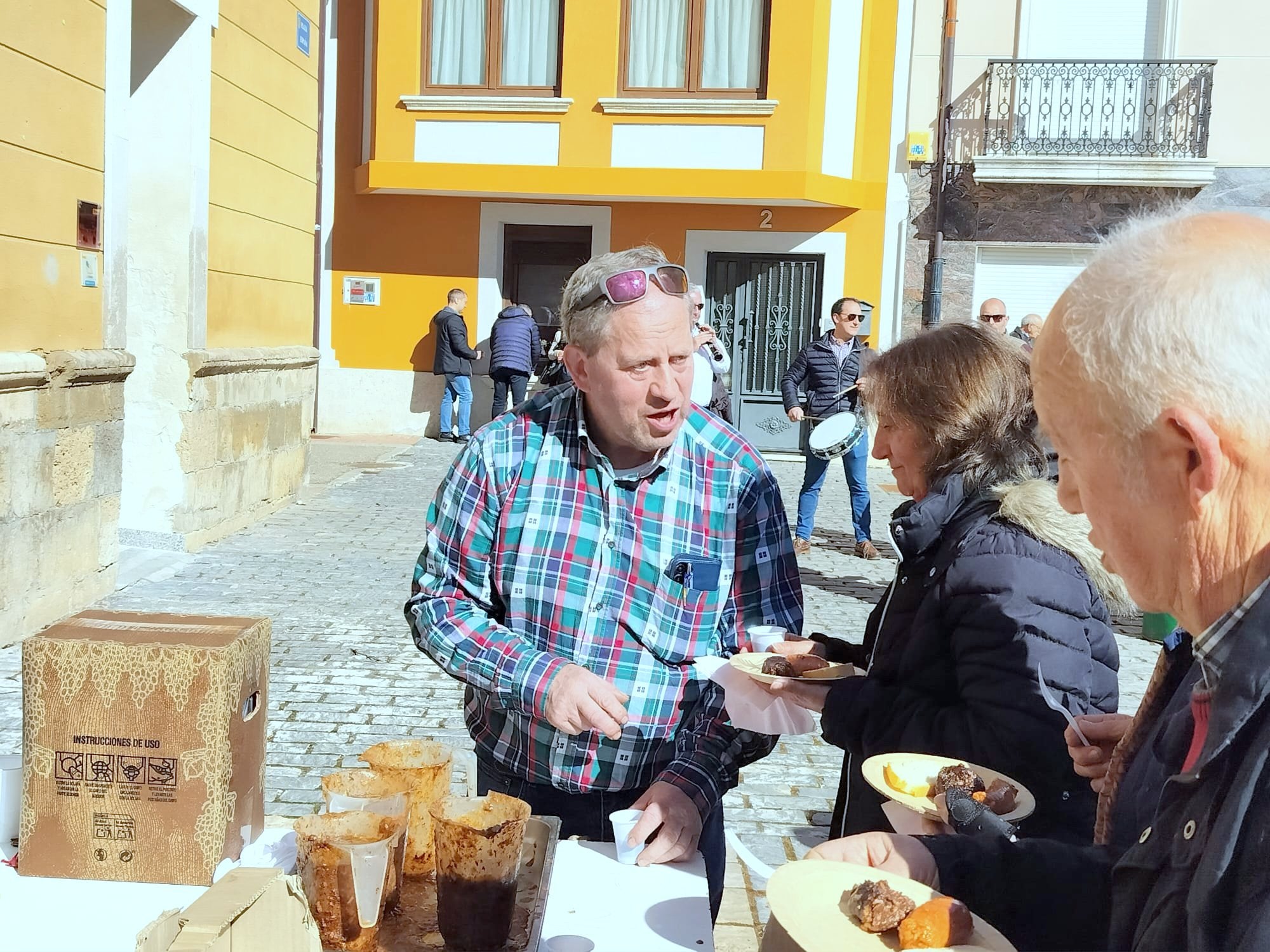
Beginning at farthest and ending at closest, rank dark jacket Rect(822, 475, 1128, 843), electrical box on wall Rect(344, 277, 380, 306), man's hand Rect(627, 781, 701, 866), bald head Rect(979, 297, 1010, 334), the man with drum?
electrical box on wall Rect(344, 277, 380, 306) → bald head Rect(979, 297, 1010, 334) → the man with drum → dark jacket Rect(822, 475, 1128, 843) → man's hand Rect(627, 781, 701, 866)

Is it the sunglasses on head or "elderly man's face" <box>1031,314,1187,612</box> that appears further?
the sunglasses on head

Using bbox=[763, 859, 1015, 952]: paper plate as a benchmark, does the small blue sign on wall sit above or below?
above

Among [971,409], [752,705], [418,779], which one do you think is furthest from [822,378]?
[418,779]

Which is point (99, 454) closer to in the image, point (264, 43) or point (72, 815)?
point (264, 43)

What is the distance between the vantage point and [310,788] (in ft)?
14.9

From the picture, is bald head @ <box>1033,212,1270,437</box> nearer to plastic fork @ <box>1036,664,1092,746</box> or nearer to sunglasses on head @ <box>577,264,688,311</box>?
plastic fork @ <box>1036,664,1092,746</box>

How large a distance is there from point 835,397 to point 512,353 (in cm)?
703

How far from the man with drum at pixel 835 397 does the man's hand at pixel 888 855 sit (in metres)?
7.86

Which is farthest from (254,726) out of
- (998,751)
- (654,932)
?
(998,751)

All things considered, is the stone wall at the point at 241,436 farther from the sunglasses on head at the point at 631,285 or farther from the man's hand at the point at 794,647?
the man's hand at the point at 794,647

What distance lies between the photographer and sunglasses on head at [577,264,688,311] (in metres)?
2.53

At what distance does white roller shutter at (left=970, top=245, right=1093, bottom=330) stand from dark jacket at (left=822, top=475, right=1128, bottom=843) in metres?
15.3

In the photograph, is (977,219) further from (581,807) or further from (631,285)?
(581,807)

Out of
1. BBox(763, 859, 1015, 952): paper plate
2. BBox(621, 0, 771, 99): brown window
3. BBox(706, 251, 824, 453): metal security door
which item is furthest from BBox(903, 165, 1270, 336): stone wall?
BBox(763, 859, 1015, 952): paper plate
